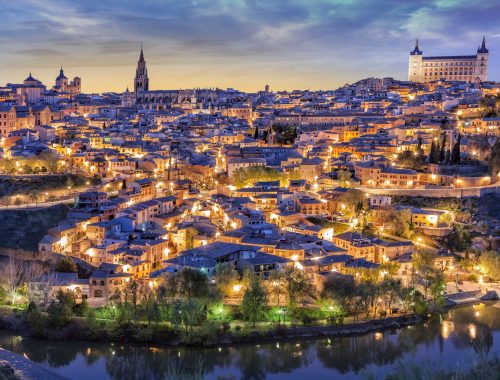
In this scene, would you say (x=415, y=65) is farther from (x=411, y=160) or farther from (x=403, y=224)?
(x=403, y=224)

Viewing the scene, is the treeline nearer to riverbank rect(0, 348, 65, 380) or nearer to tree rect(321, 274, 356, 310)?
tree rect(321, 274, 356, 310)

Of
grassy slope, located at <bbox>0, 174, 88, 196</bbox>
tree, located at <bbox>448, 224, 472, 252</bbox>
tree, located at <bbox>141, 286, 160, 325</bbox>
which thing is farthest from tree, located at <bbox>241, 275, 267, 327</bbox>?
grassy slope, located at <bbox>0, 174, 88, 196</bbox>

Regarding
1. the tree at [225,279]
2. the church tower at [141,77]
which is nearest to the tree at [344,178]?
the tree at [225,279]

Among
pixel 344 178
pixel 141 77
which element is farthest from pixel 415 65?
pixel 344 178

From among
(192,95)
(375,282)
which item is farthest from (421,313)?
(192,95)

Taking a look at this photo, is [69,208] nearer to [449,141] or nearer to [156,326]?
[156,326]

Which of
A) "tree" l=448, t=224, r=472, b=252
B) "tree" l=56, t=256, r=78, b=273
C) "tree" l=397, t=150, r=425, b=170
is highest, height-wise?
"tree" l=397, t=150, r=425, b=170
